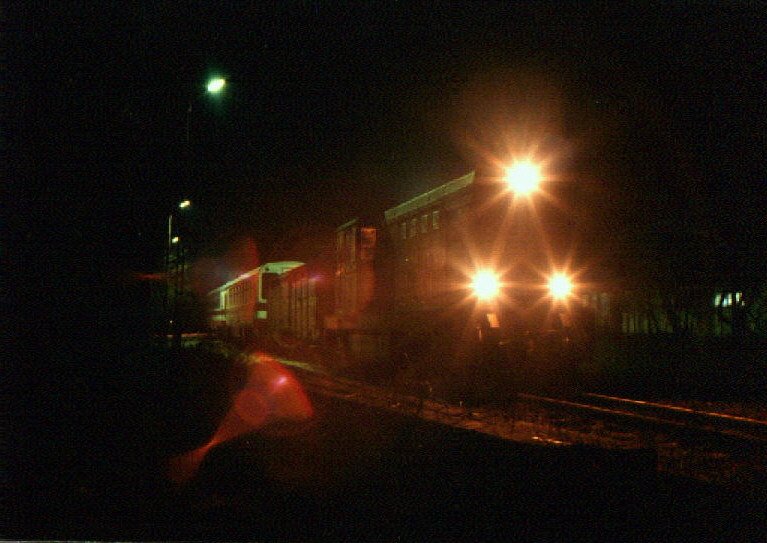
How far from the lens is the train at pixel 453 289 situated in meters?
13.6

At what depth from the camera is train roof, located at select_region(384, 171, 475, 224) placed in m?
14.5

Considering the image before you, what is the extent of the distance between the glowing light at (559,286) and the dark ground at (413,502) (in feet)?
25.6

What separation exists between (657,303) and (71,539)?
2406 centimetres

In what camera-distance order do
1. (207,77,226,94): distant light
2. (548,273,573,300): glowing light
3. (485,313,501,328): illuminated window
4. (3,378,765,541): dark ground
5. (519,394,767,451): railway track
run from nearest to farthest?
(3,378,765,541): dark ground
(519,394,767,451): railway track
(207,77,226,94): distant light
(485,313,501,328): illuminated window
(548,273,573,300): glowing light

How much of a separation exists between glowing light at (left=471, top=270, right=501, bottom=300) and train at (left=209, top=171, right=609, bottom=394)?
2 centimetres

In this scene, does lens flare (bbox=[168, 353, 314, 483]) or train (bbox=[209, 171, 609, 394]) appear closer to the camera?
lens flare (bbox=[168, 353, 314, 483])

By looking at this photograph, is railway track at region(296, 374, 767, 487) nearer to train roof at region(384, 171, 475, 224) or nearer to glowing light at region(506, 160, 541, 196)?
glowing light at region(506, 160, 541, 196)

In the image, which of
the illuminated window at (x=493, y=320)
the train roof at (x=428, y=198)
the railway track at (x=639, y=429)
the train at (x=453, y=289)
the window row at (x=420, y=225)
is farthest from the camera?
the window row at (x=420, y=225)

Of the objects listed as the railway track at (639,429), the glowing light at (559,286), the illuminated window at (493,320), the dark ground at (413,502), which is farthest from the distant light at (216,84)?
the glowing light at (559,286)

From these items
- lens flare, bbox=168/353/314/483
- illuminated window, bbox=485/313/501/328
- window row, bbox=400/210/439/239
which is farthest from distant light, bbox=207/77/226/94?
illuminated window, bbox=485/313/501/328

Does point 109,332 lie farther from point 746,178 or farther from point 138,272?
point 746,178

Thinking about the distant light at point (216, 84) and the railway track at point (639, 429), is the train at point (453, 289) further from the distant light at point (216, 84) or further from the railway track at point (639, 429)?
the distant light at point (216, 84)

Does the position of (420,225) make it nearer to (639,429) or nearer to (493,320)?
(493,320)

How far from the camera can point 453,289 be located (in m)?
14.4
